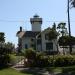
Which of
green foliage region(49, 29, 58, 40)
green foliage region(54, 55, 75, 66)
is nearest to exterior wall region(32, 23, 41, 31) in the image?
green foliage region(49, 29, 58, 40)

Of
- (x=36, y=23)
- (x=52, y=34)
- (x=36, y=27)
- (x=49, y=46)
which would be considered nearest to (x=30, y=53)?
(x=52, y=34)

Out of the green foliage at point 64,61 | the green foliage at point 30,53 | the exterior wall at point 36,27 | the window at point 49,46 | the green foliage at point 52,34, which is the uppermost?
the exterior wall at point 36,27

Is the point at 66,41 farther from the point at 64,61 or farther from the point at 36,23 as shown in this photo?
the point at 64,61

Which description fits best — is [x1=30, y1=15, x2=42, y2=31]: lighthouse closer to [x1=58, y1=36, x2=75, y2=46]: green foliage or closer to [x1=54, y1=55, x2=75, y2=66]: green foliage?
[x1=58, y1=36, x2=75, y2=46]: green foliage

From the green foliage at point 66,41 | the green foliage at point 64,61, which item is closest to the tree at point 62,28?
the green foliage at point 66,41

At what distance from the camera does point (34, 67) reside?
3750cm

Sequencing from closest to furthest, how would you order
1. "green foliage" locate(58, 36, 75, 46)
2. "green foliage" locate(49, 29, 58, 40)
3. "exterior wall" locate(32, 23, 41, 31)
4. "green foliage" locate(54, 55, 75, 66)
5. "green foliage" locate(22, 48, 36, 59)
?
"green foliage" locate(54, 55, 75, 66), "green foliage" locate(22, 48, 36, 59), "green foliage" locate(58, 36, 75, 46), "green foliage" locate(49, 29, 58, 40), "exterior wall" locate(32, 23, 41, 31)

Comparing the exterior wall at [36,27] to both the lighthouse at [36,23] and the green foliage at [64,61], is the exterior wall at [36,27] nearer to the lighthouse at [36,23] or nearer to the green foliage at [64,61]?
the lighthouse at [36,23]

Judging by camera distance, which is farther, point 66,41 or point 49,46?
point 49,46

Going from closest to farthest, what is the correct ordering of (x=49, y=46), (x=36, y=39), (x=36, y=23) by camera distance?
(x=49, y=46) < (x=36, y=39) < (x=36, y=23)

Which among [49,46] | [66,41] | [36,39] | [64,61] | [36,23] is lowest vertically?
[64,61]

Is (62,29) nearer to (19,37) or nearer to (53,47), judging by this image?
(53,47)

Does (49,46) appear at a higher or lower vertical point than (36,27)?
lower

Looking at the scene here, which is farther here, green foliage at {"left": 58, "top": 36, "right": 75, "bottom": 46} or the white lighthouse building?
the white lighthouse building
